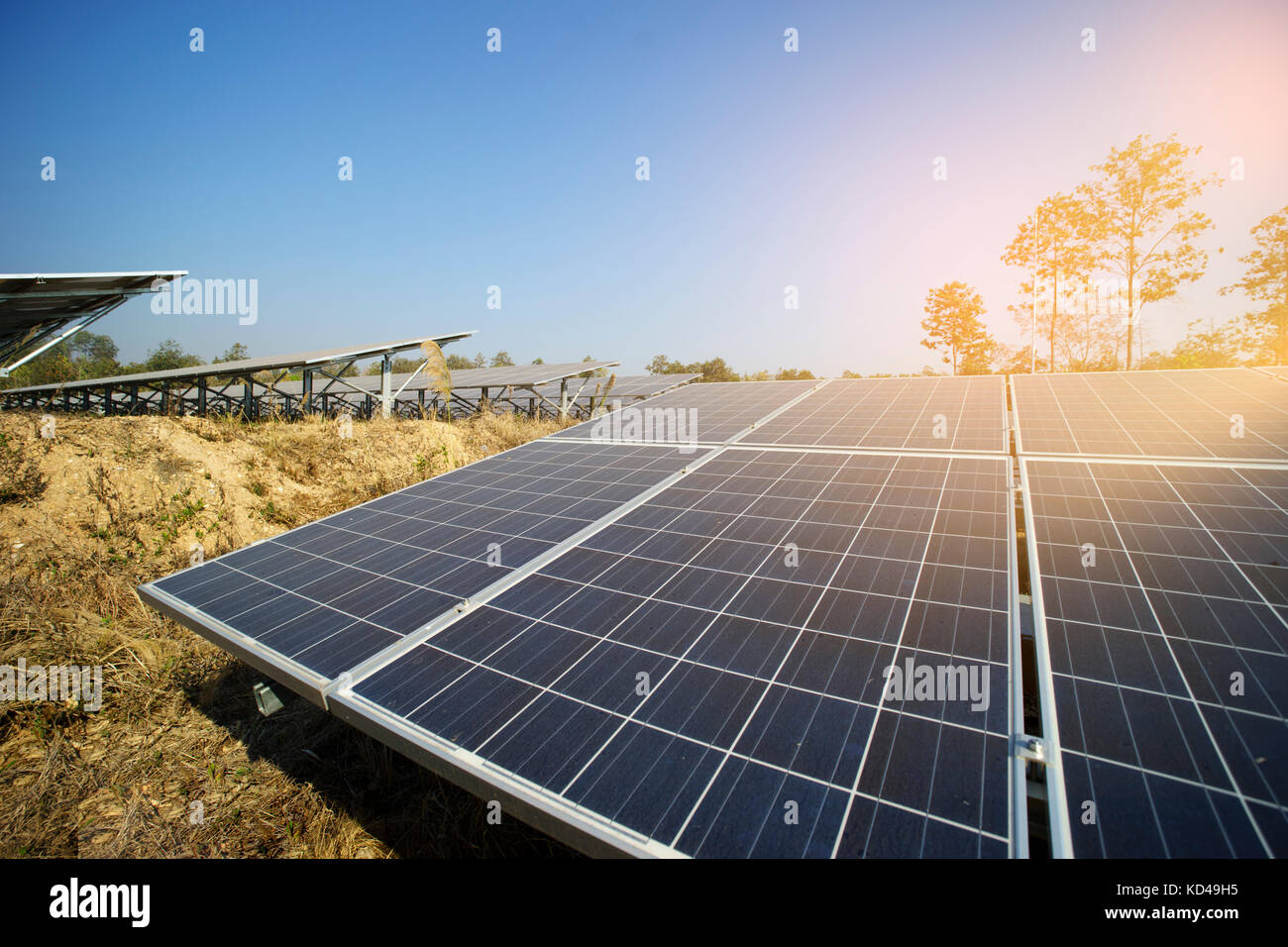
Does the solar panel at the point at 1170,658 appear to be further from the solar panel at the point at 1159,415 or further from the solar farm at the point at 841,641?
the solar panel at the point at 1159,415

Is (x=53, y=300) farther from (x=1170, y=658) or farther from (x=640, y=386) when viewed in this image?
(x=640, y=386)

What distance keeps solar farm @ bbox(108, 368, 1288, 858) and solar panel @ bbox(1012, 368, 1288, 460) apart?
7cm

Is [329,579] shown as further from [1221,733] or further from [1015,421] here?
[1015,421]

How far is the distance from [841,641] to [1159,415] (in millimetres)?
7217

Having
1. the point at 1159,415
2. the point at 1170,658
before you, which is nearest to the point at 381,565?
the point at 1170,658

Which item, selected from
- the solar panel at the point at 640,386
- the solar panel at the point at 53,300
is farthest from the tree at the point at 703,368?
the solar panel at the point at 53,300

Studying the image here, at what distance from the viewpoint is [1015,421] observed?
7.79 meters

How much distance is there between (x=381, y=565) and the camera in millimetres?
5312

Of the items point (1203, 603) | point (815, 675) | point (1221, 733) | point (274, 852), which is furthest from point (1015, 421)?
point (274, 852)

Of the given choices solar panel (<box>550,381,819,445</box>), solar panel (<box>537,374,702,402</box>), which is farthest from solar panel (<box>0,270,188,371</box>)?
solar panel (<box>537,374,702,402</box>)

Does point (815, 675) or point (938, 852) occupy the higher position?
point (815, 675)

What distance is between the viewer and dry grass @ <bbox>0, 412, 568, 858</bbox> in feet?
14.8
